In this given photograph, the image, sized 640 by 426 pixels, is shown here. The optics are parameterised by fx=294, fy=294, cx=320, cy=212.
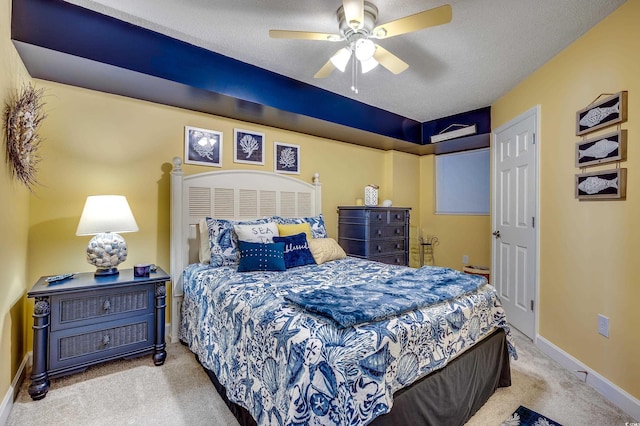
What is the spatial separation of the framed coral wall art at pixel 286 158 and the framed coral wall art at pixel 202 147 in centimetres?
65

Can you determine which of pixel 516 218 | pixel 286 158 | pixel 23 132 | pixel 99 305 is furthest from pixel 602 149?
pixel 23 132

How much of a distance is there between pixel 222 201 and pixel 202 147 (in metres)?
0.57

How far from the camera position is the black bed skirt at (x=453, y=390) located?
51.0 inches

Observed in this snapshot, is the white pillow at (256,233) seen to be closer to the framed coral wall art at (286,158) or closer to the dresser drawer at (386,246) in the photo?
the framed coral wall art at (286,158)

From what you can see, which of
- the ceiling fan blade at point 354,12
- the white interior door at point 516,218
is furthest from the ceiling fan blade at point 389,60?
the white interior door at point 516,218

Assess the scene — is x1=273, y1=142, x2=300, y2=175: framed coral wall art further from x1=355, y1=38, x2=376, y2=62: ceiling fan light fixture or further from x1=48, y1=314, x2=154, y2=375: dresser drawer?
x1=48, y1=314, x2=154, y2=375: dresser drawer

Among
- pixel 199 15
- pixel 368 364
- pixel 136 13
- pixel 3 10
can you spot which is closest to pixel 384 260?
pixel 368 364

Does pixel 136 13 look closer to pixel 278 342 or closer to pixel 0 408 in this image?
pixel 278 342

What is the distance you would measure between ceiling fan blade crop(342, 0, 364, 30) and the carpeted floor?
7.75 feet

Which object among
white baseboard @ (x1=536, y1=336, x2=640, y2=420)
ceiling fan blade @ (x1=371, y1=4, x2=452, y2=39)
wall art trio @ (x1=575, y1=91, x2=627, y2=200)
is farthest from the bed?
ceiling fan blade @ (x1=371, y1=4, x2=452, y2=39)

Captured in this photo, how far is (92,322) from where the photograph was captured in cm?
201

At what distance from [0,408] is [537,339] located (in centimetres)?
378

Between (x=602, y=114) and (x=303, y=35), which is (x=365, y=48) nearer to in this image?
(x=303, y=35)

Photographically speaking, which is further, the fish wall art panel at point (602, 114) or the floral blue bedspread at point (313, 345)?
the fish wall art panel at point (602, 114)
